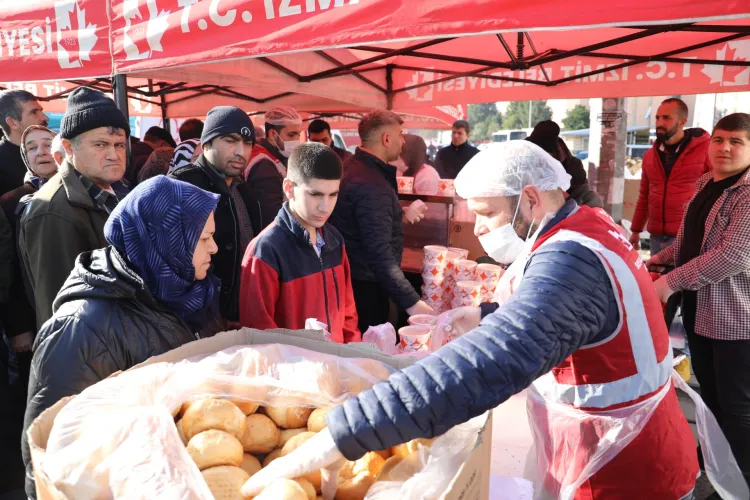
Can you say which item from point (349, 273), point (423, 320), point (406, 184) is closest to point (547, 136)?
point (406, 184)

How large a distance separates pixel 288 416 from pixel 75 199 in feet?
5.63

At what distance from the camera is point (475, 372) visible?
106cm

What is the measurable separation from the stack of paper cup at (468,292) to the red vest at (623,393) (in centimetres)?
152

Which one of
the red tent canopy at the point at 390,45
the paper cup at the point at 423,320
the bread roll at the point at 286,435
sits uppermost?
the red tent canopy at the point at 390,45

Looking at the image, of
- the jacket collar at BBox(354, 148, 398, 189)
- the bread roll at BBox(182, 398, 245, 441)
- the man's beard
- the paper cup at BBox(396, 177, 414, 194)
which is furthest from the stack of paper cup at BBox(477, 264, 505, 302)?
the man's beard

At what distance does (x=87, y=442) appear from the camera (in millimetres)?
985

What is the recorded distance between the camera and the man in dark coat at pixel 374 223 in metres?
3.35

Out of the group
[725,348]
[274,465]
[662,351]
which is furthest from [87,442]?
[725,348]

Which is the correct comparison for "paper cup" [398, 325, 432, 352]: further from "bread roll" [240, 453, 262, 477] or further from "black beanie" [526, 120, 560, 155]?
"black beanie" [526, 120, 560, 155]

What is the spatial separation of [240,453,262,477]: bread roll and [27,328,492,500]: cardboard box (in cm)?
33

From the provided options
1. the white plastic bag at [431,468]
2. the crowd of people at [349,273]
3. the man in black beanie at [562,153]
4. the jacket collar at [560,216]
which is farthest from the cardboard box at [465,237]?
the white plastic bag at [431,468]

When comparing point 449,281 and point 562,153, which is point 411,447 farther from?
point 562,153

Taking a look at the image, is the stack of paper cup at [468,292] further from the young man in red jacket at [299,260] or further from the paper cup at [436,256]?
the young man in red jacket at [299,260]

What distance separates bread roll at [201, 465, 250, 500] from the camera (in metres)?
1.03
